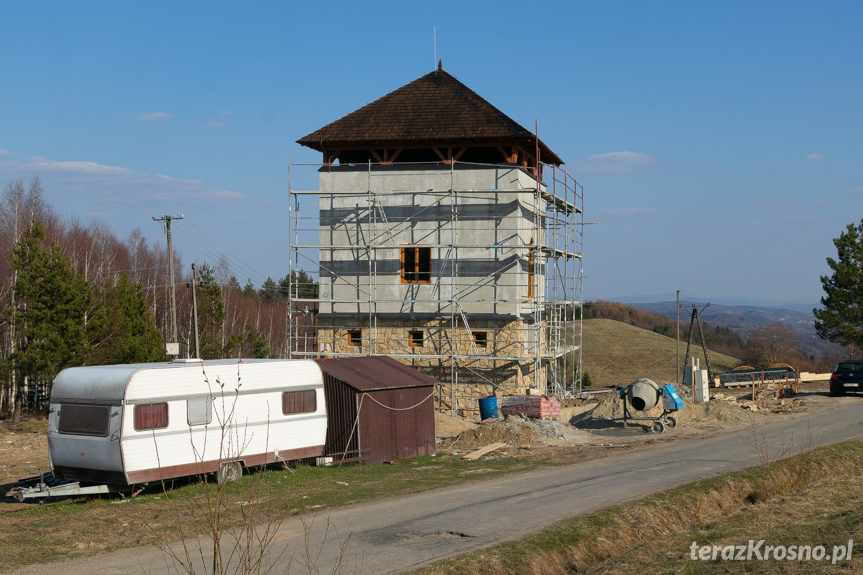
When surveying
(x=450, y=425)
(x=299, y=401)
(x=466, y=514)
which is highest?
(x=299, y=401)

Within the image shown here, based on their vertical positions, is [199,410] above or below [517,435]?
above

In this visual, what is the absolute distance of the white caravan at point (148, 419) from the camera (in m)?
14.9

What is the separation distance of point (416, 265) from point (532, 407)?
8.09 m

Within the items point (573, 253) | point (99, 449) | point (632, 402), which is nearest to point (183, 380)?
point (99, 449)

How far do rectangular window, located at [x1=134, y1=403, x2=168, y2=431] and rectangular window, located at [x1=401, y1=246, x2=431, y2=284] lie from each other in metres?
16.1

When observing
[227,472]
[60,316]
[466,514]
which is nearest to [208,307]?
[60,316]

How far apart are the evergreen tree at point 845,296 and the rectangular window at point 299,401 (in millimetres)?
35947

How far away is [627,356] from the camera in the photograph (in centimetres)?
6862

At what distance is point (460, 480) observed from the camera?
1700 cm

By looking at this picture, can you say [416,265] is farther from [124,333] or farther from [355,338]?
[124,333]

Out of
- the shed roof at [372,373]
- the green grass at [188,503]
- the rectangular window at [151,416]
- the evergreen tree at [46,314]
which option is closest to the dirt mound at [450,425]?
the shed roof at [372,373]

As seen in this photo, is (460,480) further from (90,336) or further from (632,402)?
(90,336)

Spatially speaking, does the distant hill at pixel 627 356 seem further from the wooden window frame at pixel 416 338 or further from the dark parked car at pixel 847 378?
→ the wooden window frame at pixel 416 338

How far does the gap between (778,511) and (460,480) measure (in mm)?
7058
